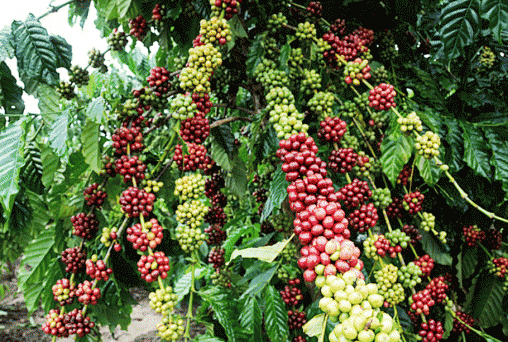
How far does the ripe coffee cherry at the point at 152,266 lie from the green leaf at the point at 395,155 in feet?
3.71

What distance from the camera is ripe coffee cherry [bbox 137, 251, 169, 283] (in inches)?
44.4

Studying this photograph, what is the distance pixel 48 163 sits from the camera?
1.40m

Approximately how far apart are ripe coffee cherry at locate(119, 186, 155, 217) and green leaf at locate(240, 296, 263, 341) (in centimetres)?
73

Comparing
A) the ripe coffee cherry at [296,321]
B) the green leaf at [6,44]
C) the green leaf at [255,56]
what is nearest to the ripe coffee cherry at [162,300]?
the ripe coffee cherry at [296,321]

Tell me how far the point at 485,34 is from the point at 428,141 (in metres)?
1.28

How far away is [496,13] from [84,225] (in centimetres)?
197

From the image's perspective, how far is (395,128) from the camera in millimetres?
1589

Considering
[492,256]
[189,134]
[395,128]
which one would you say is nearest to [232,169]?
[189,134]

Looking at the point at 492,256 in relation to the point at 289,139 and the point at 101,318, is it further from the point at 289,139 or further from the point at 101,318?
the point at 101,318

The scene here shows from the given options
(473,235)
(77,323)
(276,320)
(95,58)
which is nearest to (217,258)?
(276,320)

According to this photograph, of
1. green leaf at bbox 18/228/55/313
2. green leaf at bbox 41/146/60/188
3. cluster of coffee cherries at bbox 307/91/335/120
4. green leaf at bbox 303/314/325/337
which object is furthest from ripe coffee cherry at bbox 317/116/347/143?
green leaf at bbox 18/228/55/313

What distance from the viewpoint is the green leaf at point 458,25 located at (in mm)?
1517

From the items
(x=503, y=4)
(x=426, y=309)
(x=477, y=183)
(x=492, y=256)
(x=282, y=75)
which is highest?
(x=282, y=75)

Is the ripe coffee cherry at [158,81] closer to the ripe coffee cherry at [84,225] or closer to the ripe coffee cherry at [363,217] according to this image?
the ripe coffee cherry at [84,225]
